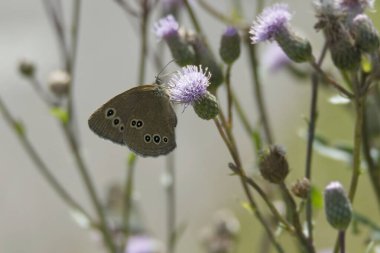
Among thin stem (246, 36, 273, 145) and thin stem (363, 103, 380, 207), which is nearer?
thin stem (363, 103, 380, 207)

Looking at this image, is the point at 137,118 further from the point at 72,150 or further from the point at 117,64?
the point at 117,64

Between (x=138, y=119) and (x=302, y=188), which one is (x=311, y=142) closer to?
(x=302, y=188)

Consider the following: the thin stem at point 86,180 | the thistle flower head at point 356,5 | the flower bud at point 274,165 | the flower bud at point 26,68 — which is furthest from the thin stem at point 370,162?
the flower bud at point 26,68

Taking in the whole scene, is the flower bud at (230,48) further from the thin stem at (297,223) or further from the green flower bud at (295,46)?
the thin stem at (297,223)

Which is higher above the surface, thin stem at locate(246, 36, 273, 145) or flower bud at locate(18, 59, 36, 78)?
flower bud at locate(18, 59, 36, 78)

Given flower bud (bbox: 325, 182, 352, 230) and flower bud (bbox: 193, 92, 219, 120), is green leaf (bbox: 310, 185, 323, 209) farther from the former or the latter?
flower bud (bbox: 193, 92, 219, 120)

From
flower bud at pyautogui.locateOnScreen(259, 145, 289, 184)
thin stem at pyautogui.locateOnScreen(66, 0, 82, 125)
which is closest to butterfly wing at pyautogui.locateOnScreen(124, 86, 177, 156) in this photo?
flower bud at pyautogui.locateOnScreen(259, 145, 289, 184)

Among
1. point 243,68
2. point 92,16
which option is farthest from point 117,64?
point 243,68
